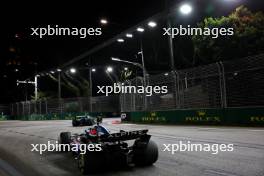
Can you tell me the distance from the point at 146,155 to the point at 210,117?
11.7 metres

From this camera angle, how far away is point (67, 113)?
154 ft

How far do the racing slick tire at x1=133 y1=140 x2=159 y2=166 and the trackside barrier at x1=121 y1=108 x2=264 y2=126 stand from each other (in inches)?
370

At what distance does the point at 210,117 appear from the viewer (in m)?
18.5

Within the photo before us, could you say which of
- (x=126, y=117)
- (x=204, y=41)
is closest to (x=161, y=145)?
(x=126, y=117)

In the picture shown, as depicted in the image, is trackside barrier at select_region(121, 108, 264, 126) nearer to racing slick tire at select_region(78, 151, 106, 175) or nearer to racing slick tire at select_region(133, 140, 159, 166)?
racing slick tire at select_region(133, 140, 159, 166)

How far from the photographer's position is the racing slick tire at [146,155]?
7406 mm

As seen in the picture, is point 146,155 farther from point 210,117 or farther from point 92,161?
point 210,117

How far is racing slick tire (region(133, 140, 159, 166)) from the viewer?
7406 mm

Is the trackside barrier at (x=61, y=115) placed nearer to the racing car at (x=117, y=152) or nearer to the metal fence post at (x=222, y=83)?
the metal fence post at (x=222, y=83)

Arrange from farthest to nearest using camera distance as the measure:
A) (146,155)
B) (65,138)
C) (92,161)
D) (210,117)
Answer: (210,117), (65,138), (146,155), (92,161)

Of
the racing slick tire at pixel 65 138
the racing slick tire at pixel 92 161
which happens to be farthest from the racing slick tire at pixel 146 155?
the racing slick tire at pixel 65 138

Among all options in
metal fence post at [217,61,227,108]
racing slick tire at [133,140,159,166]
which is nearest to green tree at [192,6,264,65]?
metal fence post at [217,61,227,108]

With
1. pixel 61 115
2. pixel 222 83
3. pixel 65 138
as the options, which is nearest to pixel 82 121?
pixel 222 83

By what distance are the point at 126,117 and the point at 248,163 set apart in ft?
71.4
